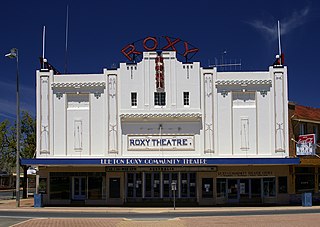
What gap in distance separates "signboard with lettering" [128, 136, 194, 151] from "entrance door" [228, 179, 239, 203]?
449cm

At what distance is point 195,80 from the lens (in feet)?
133

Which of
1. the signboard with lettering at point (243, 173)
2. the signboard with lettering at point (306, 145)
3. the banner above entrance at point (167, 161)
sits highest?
the signboard with lettering at point (306, 145)

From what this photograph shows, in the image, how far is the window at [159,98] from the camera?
40781 millimetres

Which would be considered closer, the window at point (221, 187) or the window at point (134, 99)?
the window at point (221, 187)

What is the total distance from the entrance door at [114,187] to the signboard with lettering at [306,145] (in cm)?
1511

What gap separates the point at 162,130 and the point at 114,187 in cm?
621

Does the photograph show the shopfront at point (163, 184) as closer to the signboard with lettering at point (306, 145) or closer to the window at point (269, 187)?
the window at point (269, 187)

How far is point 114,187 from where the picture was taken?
40719 mm

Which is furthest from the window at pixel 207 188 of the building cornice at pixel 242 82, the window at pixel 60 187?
the window at pixel 60 187

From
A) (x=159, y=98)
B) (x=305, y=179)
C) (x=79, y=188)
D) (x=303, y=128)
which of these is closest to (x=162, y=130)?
(x=159, y=98)

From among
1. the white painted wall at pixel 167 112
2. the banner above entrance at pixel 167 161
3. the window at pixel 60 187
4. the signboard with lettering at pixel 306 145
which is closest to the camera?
the banner above entrance at pixel 167 161

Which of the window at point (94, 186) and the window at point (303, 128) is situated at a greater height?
the window at point (303, 128)

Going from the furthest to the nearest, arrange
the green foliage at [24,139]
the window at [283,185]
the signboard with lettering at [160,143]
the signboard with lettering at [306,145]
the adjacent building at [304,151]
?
1. the green foliage at [24,139]
2. the window at [283,185]
3. the signboard with lettering at [160,143]
4. the adjacent building at [304,151]
5. the signboard with lettering at [306,145]

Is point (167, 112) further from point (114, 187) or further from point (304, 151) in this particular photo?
point (304, 151)
